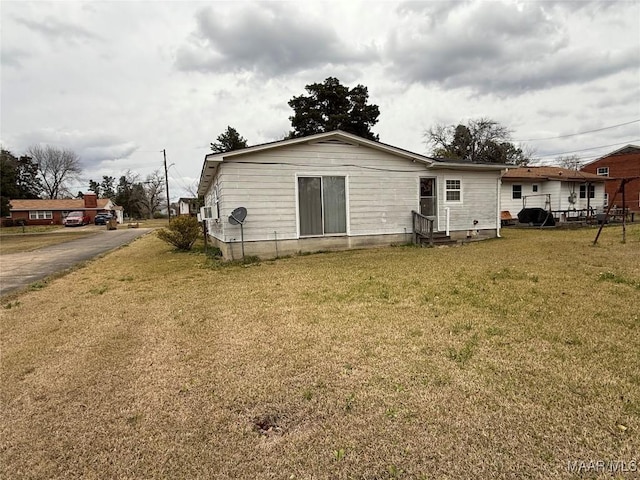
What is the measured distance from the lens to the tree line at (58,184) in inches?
2021

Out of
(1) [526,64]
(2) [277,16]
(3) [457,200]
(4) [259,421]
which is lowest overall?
(4) [259,421]

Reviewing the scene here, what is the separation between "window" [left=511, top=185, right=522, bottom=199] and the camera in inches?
868

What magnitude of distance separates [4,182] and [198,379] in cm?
6264

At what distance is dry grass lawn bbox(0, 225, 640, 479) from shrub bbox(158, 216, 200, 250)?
24.9 feet

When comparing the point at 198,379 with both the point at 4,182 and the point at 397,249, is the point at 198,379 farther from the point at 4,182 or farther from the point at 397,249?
the point at 4,182

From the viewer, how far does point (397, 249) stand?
1134cm

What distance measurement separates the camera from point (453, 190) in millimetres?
13094

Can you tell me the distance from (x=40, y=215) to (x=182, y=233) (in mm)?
47287

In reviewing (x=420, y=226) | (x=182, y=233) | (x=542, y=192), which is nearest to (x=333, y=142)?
(x=420, y=226)

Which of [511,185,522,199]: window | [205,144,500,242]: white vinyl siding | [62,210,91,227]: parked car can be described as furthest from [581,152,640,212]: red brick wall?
[62,210,91,227]: parked car

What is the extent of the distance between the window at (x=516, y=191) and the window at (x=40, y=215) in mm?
54974

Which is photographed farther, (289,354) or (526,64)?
(526,64)

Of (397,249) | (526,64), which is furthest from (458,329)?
(526,64)

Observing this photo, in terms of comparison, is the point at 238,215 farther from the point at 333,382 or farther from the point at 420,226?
the point at 333,382
